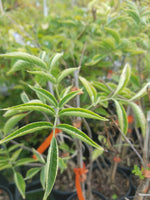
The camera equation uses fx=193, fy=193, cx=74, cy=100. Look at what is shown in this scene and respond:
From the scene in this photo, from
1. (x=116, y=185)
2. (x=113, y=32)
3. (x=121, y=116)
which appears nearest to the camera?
(x=121, y=116)

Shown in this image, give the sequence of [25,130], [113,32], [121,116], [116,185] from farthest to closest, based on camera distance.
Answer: [116,185]
[113,32]
[121,116]
[25,130]

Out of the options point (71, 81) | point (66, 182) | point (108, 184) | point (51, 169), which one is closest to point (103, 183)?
point (108, 184)

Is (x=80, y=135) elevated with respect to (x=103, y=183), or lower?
elevated

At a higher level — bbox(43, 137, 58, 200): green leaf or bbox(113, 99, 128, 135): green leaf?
bbox(113, 99, 128, 135): green leaf

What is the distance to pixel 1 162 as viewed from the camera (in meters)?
0.73

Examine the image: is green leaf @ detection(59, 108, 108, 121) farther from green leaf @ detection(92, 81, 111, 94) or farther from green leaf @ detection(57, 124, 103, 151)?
green leaf @ detection(92, 81, 111, 94)

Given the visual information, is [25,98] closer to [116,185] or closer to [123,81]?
[123,81]

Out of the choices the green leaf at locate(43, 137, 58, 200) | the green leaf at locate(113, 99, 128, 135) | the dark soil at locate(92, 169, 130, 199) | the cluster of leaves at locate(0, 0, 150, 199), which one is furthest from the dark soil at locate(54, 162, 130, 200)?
the green leaf at locate(43, 137, 58, 200)

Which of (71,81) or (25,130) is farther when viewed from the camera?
(71,81)

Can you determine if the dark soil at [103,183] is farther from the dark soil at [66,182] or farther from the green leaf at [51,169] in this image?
the green leaf at [51,169]

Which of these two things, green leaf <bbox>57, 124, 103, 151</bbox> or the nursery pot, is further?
the nursery pot

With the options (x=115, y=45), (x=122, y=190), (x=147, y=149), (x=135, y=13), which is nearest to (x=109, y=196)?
(x=122, y=190)

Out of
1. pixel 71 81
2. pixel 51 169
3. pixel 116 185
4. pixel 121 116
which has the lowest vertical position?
pixel 116 185

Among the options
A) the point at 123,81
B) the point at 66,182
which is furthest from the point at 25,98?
the point at 66,182
